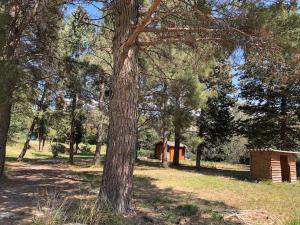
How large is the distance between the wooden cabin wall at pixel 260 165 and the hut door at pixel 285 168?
4.51 feet

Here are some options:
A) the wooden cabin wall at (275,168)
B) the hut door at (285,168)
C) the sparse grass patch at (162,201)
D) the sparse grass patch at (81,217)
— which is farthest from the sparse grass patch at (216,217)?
the hut door at (285,168)

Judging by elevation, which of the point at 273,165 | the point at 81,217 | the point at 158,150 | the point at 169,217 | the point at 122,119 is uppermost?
the point at 158,150

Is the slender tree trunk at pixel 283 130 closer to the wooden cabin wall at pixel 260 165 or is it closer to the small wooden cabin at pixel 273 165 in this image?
the small wooden cabin at pixel 273 165

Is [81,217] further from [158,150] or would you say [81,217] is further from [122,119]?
[158,150]

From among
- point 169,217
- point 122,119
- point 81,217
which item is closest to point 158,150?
point 169,217

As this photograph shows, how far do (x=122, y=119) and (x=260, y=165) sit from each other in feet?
36.4

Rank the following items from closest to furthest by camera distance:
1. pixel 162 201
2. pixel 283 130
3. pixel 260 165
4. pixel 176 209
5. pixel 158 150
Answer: pixel 176 209
pixel 162 201
pixel 260 165
pixel 283 130
pixel 158 150

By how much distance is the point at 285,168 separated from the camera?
53.7 feet

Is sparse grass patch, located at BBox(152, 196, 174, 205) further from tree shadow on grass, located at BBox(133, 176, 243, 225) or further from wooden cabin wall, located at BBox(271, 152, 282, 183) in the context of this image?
wooden cabin wall, located at BBox(271, 152, 282, 183)

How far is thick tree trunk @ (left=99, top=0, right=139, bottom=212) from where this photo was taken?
6.13 metres

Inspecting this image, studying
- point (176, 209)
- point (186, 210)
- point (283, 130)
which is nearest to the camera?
point (186, 210)

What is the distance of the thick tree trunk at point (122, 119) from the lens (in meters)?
6.13

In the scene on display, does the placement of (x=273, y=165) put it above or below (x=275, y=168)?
above

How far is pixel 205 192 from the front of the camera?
10.4 meters
